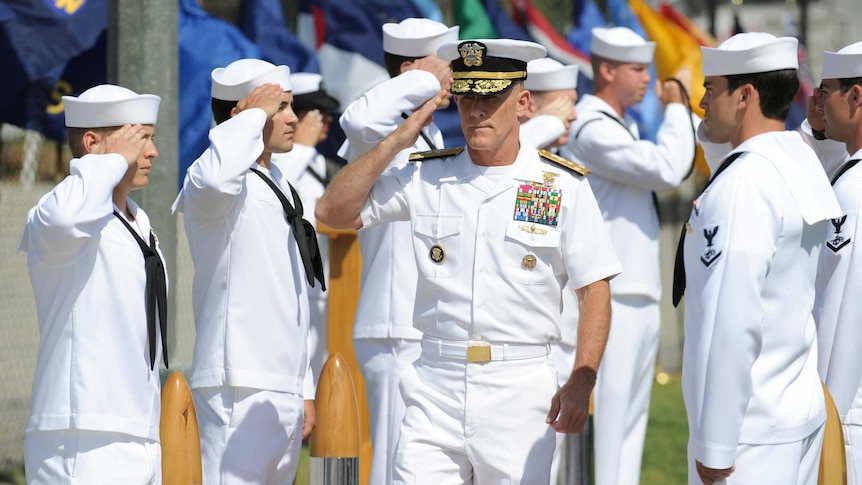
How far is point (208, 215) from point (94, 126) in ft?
2.17

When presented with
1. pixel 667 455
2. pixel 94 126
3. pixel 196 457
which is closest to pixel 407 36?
pixel 94 126

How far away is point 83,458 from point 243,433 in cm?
90

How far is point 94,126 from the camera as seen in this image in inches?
193

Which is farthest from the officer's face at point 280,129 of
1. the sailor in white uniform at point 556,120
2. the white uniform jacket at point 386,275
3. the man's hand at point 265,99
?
the sailor in white uniform at point 556,120

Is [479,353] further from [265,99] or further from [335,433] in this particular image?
[265,99]

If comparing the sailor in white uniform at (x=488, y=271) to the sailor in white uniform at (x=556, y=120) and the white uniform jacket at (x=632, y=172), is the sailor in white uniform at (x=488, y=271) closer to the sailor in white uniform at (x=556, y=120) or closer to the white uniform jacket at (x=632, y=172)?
the sailor in white uniform at (x=556, y=120)

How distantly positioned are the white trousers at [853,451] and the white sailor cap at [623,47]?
3200 millimetres

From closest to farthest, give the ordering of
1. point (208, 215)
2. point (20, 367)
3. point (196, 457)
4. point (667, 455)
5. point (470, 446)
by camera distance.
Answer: point (470, 446)
point (196, 457)
point (208, 215)
point (20, 367)
point (667, 455)

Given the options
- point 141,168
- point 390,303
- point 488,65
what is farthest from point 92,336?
point 390,303

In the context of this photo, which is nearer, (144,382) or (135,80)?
(144,382)

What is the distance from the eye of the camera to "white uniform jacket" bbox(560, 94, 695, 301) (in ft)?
24.1

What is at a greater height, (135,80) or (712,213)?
(135,80)

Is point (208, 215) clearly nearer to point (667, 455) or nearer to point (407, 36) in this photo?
point (407, 36)

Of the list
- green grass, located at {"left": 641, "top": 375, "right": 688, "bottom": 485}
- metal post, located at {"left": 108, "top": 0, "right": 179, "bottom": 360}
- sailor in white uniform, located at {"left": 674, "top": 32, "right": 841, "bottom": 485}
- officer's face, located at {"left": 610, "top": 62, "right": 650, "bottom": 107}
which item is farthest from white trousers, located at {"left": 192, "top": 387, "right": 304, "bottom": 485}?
green grass, located at {"left": 641, "top": 375, "right": 688, "bottom": 485}
